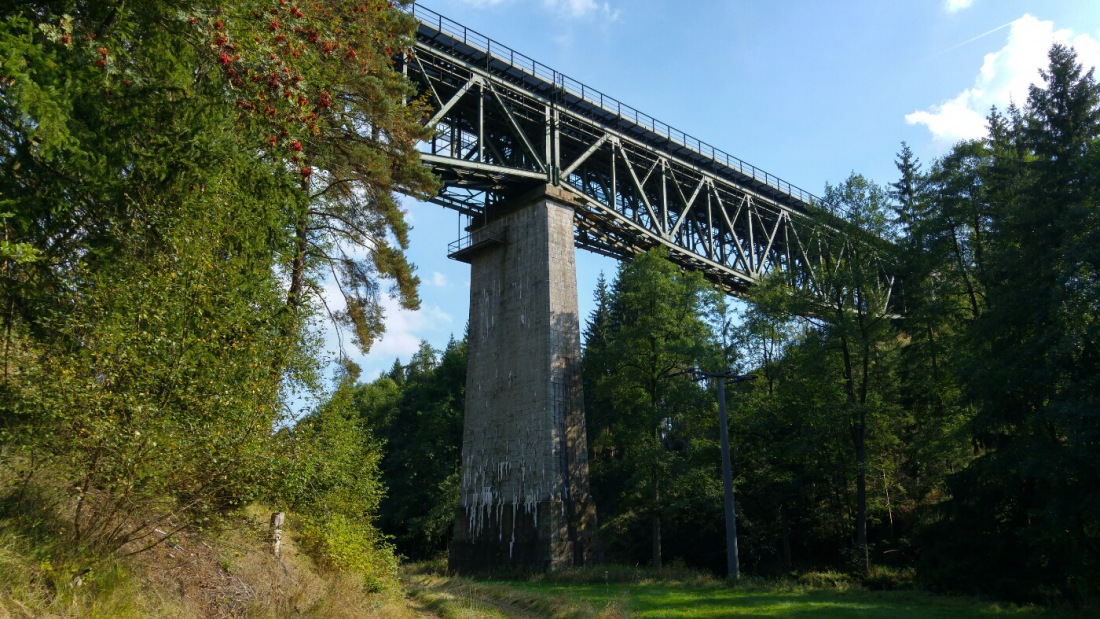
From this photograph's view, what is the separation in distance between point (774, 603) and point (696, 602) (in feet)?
6.02

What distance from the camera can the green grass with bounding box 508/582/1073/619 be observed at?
15.4m

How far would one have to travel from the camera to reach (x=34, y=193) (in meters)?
7.48

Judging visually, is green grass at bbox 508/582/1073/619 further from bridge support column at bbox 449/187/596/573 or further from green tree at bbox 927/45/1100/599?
bridge support column at bbox 449/187/596/573

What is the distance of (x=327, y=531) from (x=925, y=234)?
2366 cm

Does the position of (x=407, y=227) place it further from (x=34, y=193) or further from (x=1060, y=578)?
(x=1060, y=578)

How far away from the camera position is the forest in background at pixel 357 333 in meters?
7.35

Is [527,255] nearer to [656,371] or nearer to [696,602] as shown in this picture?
[656,371]

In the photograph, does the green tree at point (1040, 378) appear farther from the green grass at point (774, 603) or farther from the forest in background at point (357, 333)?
the green grass at point (774, 603)

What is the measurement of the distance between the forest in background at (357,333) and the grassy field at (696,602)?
2158 mm

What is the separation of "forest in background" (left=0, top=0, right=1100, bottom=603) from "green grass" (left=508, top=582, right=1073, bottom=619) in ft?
7.88

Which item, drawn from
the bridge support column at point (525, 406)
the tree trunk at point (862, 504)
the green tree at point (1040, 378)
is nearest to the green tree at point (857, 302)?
the tree trunk at point (862, 504)

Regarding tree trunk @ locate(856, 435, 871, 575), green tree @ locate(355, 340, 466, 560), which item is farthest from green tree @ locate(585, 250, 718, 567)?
green tree @ locate(355, 340, 466, 560)

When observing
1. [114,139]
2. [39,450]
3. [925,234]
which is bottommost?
[39,450]

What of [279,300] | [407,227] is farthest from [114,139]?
[407,227]
